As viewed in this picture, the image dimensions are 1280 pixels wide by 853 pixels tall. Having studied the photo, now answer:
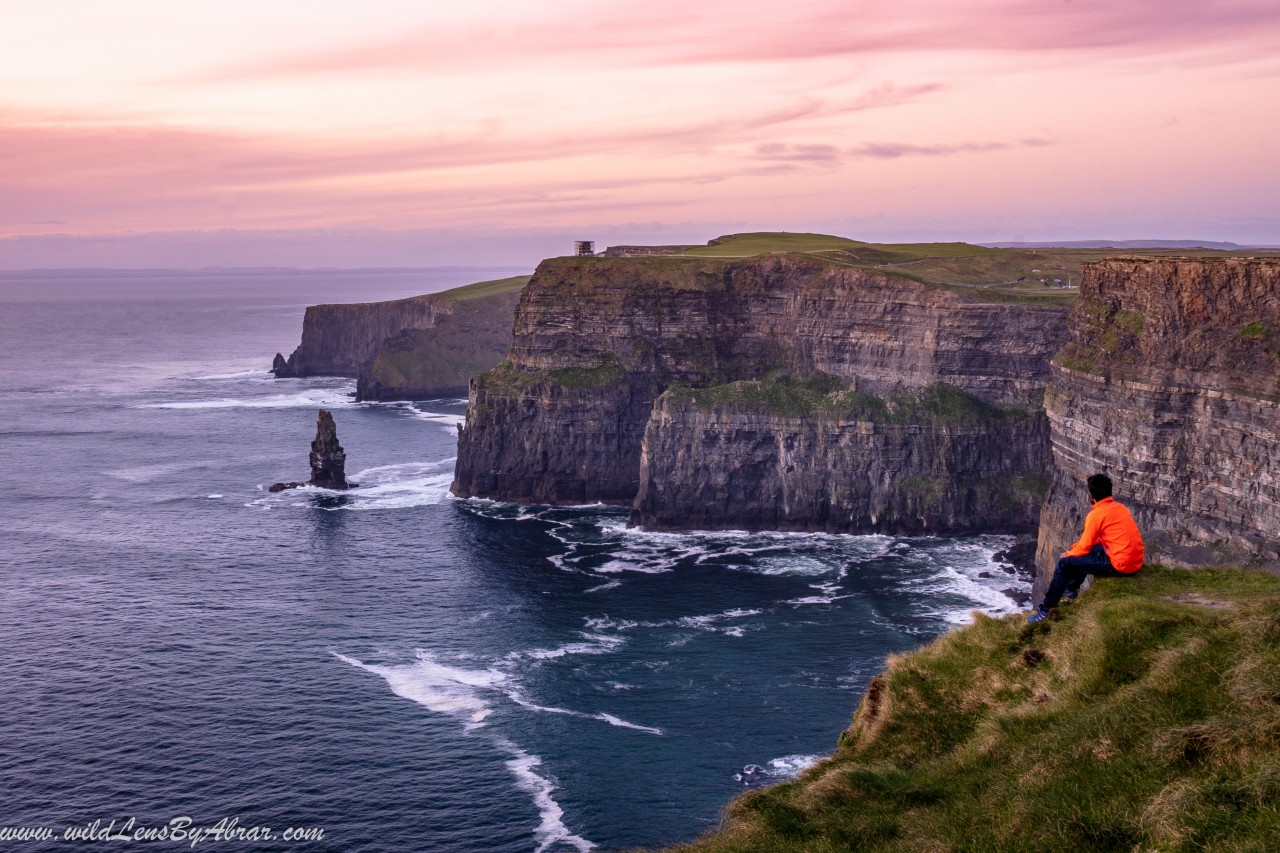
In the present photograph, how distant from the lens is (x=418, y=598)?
83.3m

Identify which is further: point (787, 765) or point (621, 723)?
point (621, 723)

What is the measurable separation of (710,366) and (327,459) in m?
41.7

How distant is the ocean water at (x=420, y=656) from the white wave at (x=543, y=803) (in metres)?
0.15

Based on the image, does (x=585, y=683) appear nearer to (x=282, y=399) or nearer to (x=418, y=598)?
(x=418, y=598)

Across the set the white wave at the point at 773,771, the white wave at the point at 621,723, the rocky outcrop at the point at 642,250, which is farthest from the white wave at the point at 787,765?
the rocky outcrop at the point at 642,250

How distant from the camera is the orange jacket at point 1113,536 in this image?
2550 cm

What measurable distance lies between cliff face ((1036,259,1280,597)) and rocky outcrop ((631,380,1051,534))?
25.9m

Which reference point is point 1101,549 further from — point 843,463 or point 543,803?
point 843,463

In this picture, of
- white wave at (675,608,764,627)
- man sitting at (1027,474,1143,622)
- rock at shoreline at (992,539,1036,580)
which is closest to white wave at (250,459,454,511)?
white wave at (675,608,764,627)

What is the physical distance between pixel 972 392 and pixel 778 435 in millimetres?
18674

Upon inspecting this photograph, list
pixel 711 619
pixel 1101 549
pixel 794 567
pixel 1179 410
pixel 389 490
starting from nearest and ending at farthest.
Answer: pixel 1101 549 → pixel 1179 410 → pixel 711 619 → pixel 794 567 → pixel 389 490

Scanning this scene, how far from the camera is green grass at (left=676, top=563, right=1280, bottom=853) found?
59.5 feet

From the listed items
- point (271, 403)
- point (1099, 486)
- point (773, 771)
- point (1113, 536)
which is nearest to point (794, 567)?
point (773, 771)

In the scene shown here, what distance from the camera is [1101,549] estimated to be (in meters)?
26.2
